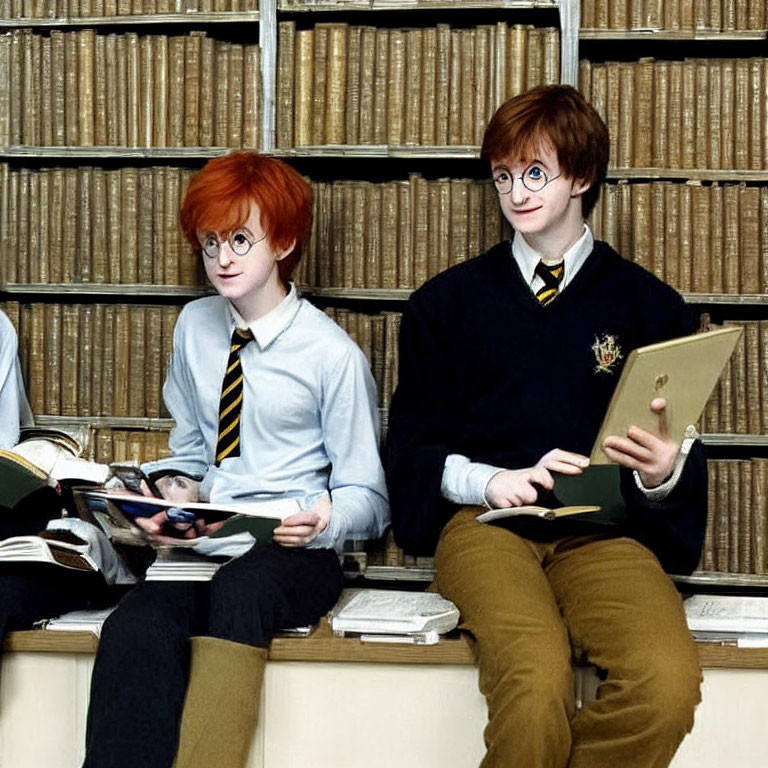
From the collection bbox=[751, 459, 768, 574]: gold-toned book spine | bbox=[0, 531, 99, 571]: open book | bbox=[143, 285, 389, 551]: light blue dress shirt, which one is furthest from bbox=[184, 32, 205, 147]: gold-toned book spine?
bbox=[751, 459, 768, 574]: gold-toned book spine

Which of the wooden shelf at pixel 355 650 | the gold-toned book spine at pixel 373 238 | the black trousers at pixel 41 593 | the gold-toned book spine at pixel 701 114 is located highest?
the gold-toned book spine at pixel 701 114

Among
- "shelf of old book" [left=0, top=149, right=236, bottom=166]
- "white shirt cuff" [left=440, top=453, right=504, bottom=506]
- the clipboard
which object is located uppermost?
"shelf of old book" [left=0, top=149, right=236, bottom=166]

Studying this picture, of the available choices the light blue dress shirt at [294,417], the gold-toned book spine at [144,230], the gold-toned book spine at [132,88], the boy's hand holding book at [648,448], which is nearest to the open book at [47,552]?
the light blue dress shirt at [294,417]

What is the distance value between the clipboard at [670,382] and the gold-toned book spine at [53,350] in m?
1.39

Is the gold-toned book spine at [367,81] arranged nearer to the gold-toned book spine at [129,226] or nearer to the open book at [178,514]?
the gold-toned book spine at [129,226]

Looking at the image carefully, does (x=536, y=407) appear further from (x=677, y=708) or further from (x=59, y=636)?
(x=59, y=636)

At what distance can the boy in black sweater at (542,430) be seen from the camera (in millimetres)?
1952

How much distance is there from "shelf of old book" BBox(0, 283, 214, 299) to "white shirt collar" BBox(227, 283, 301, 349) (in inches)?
15.6

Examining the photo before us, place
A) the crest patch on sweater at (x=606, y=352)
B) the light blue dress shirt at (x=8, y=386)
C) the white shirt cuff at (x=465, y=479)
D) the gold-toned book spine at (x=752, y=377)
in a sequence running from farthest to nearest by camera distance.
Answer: the gold-toned book spine at (x=752, y=377), the light blue dress shirt at (x=8, y=386), the crest patch on sweater at (x=606, y=352), the white shirt cuff at (x=465, y=479)

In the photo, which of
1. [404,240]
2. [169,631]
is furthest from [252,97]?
[169,631]

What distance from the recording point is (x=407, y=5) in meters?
2.77

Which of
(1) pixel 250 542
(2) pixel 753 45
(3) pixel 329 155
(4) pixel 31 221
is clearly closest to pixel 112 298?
(4) pixel 31 221

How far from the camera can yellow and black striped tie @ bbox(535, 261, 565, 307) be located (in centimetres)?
234

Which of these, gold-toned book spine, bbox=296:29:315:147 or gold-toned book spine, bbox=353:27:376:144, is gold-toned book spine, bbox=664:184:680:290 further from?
gold-toned book spine, bbox=296:29:315:147
